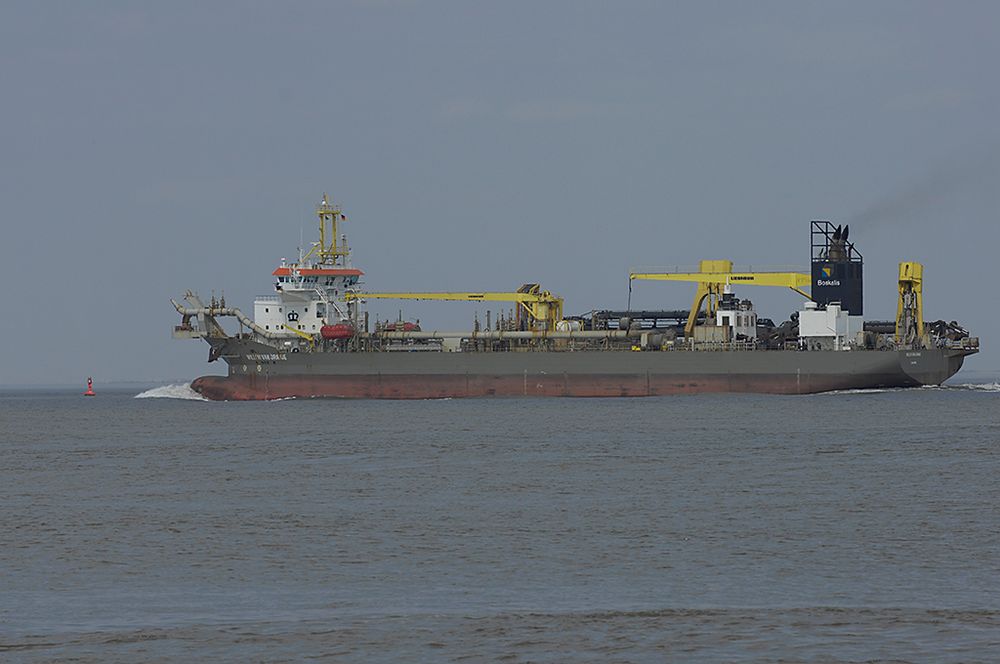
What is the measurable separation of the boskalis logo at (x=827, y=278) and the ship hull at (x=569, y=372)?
511 centimetres

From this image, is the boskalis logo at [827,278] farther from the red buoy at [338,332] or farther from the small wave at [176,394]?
the small wave at [176,394]

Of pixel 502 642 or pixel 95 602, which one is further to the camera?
pixel 95 602

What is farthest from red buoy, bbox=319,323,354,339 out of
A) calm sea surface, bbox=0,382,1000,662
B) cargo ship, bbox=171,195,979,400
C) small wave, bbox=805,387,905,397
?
calm sea surface, bbox=0,382,1000,662

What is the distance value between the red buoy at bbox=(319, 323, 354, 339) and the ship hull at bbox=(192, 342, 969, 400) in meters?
1.91

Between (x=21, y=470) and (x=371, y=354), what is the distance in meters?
35.1

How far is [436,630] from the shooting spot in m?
16.8

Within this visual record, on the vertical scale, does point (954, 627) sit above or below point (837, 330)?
below

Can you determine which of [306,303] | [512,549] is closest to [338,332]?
[306,303]

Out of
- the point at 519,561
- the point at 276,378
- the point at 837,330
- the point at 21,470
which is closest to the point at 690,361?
the point at 837,330

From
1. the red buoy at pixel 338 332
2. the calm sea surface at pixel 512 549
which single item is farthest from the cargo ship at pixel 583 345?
the calm sea surface at pixel 512 549

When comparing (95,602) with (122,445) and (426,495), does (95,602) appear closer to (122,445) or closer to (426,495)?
(426,495)

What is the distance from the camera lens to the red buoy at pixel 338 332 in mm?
75688

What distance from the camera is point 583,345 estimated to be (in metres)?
73.4

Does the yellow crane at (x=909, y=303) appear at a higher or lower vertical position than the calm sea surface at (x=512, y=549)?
higher
